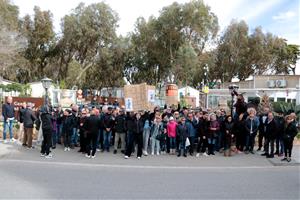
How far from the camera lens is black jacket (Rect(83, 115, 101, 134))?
1295 cm

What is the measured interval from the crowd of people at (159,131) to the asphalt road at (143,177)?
2.37ft

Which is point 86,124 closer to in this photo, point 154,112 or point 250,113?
→ point 154,112

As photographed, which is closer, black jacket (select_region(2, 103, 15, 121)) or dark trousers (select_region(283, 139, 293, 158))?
dark trousers (select_region(283, 139, 293, 158))

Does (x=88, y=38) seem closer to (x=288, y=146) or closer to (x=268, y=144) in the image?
(x=268, y=144)

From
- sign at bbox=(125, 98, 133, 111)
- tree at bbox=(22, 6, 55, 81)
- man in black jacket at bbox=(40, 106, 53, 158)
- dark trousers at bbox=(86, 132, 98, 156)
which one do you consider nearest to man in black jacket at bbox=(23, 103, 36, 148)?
man in black jacket at bbox=(40, 106, 53, 158)

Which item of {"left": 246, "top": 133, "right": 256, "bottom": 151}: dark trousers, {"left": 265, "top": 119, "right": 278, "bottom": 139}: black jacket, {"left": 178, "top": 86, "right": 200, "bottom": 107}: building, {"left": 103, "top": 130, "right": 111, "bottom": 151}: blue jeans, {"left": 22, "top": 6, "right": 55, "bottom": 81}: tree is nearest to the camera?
{"left": 265, "top": 119, "right": 278, "bottom": 139}: black jacket

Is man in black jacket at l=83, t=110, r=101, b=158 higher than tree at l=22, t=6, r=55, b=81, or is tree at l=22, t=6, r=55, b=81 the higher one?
tree at l=22, t=6, r=55, b=81

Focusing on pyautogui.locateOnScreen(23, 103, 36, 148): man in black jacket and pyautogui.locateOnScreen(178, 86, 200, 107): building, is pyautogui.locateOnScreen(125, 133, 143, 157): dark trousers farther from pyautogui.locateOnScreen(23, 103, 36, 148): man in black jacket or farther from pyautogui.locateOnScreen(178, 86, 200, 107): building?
pyautogui.locateOnScreen(178, 86, 200, 107): building

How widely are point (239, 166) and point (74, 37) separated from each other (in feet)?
138

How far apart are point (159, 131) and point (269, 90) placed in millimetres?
29017

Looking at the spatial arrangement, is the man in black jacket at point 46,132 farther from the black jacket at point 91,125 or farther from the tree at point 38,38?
the tree at point 38,38

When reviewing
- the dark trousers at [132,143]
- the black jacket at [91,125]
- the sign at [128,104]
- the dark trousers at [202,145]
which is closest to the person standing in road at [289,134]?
the dark trousers at [202,145]

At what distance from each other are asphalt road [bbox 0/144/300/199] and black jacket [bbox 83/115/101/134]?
100cm

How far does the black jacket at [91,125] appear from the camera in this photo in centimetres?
1295
